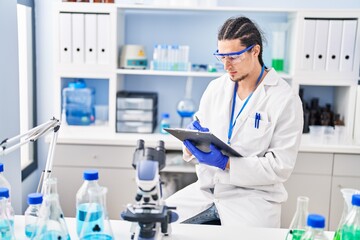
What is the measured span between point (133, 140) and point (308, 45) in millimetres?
1224

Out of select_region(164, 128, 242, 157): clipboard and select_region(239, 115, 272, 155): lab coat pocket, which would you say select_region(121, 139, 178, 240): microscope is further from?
select_region(239, 115, 272, 155): lab coat pocket

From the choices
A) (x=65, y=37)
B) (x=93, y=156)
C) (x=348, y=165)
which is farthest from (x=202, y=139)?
(x=65, y=37)

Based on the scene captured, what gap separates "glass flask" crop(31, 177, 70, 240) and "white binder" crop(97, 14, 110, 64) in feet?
5.65

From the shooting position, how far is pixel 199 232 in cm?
144

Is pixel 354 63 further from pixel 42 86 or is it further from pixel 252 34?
pixel 42 86

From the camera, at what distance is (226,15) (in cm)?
314

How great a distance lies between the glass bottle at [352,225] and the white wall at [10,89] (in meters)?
1.62

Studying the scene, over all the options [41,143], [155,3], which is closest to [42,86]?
[41,143]

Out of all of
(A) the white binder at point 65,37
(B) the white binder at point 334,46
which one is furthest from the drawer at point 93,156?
(B) the white binder at point 334,46

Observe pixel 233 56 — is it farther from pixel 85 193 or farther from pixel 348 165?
pixel 348 165

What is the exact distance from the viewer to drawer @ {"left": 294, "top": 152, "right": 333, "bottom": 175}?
8.74ft

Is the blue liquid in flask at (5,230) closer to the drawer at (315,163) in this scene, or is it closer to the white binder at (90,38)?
the white binder at (90,38)

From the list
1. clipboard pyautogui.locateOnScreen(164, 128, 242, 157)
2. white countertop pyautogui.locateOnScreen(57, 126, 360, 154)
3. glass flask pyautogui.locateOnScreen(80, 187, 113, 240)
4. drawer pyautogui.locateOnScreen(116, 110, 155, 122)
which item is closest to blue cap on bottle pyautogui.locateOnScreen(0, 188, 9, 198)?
glass flask pyautogui.locateOnScreen(80, 187, 113, 240)

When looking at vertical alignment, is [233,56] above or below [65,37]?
below
